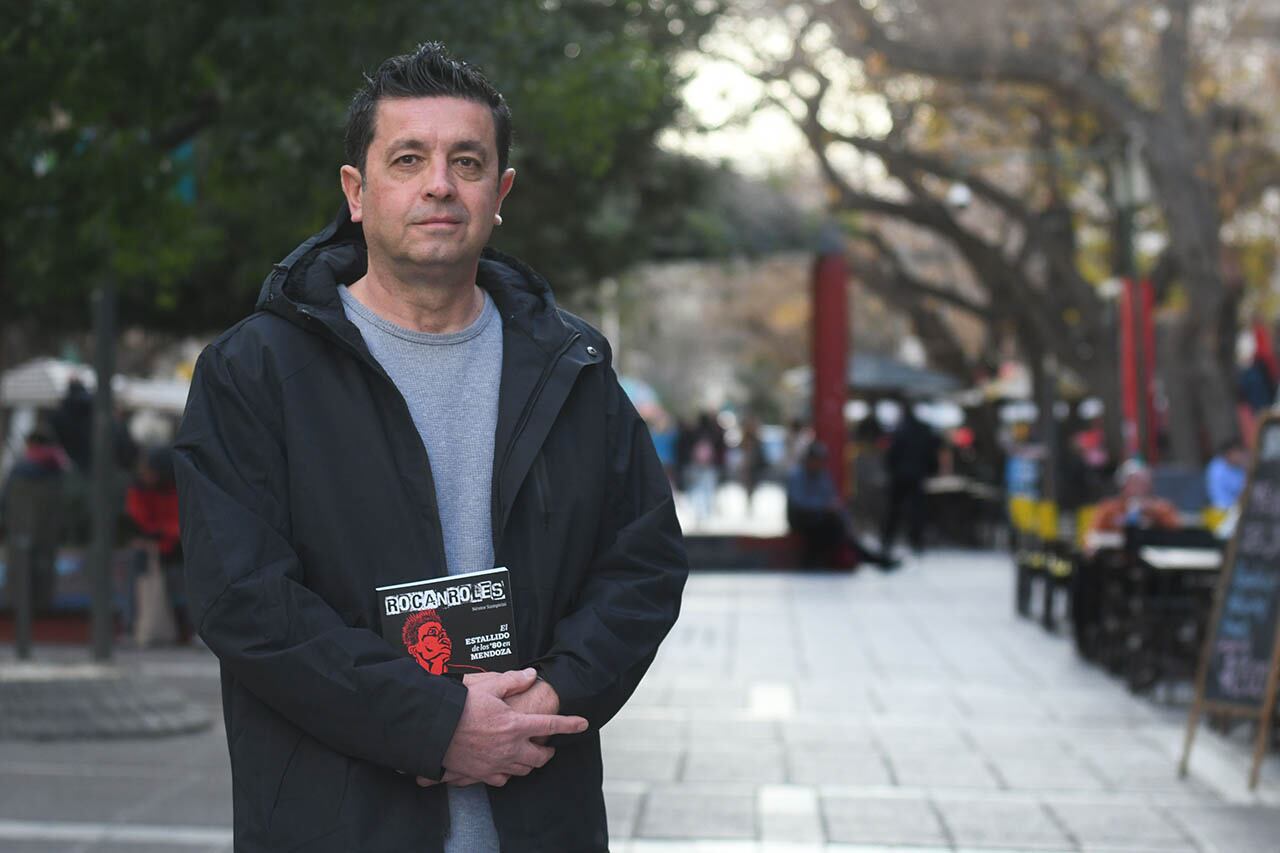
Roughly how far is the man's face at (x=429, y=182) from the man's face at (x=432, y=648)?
1.83 ft

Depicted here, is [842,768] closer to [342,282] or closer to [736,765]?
[736,765]

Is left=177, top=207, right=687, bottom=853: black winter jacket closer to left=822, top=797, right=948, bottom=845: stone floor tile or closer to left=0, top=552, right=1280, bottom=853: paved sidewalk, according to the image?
left=0, top=552, right=1280, bottom=853: paved sidewalk

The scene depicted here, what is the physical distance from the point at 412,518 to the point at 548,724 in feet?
1.20

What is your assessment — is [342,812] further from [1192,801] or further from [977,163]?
[977,163]

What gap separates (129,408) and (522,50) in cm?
2157

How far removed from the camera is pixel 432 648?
9.64ft

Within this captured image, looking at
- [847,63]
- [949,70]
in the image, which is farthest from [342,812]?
[847,63]

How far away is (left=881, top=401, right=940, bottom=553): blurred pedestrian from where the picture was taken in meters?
26.2

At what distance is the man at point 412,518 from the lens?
2.87 m

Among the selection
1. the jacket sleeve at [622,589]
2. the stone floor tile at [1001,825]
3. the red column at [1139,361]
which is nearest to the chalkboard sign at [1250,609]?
the stone floor tile at [1001,825]

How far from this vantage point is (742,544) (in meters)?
23.7

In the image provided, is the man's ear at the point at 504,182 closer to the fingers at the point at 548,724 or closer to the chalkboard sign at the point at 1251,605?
the fingers at the point at 548,724

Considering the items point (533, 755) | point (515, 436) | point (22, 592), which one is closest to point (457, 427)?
point (515, 436)

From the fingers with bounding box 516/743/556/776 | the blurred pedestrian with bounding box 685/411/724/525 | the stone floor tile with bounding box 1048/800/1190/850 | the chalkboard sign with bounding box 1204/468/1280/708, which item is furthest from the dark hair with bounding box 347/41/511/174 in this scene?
the blurred pedestrian with bounding box 685/411/724/525
